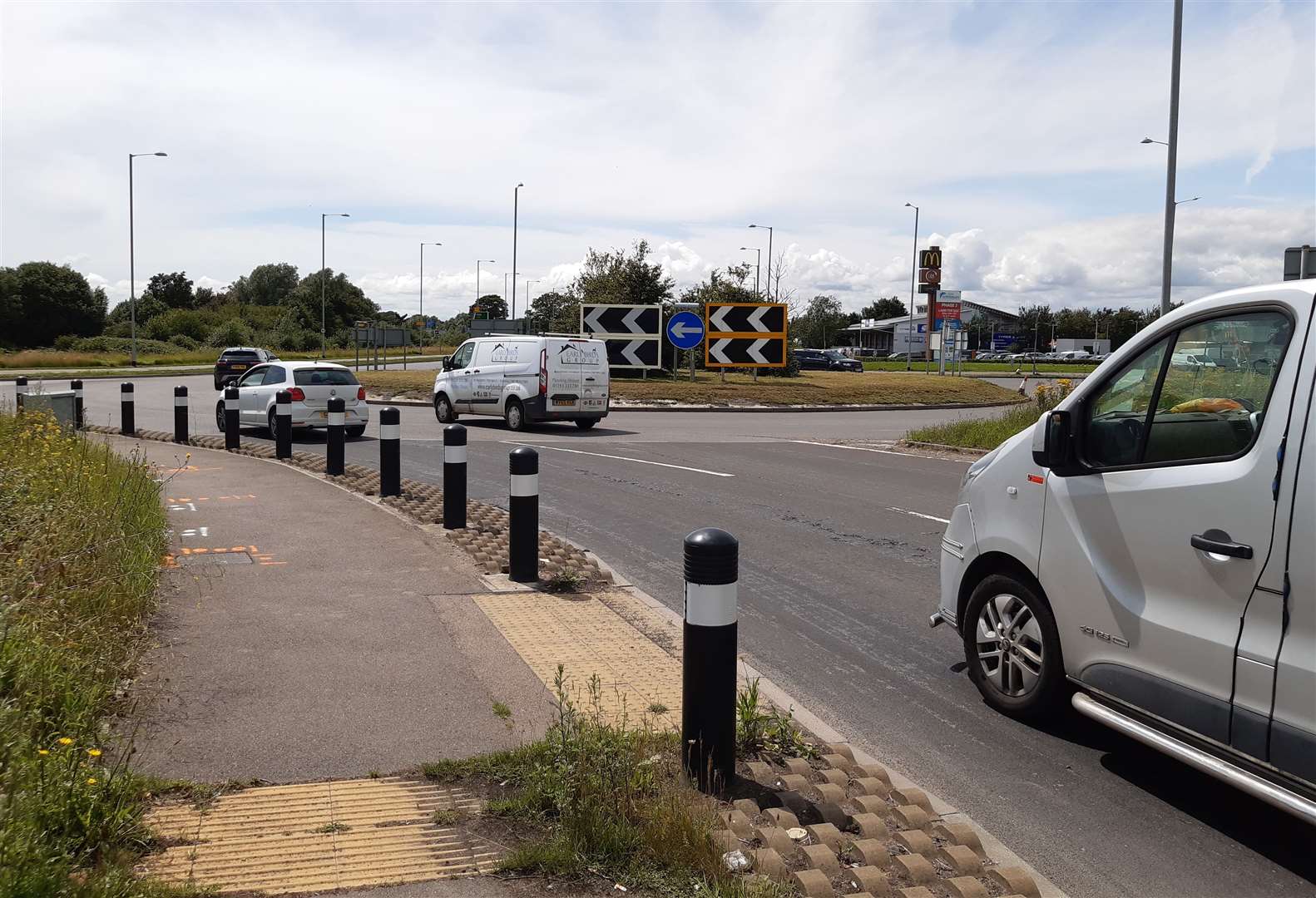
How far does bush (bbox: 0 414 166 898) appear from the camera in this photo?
3281mm

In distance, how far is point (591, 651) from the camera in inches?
245

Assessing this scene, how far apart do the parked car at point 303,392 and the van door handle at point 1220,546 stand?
18015 millimetres

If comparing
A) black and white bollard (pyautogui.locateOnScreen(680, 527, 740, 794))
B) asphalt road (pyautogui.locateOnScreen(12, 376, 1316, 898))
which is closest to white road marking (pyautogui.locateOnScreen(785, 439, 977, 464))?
asphalt road (pyautogui.locateOnScreen(12, 376, 1316, 898))

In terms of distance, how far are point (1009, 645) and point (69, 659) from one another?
4.20 m

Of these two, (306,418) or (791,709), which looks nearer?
(791,709)

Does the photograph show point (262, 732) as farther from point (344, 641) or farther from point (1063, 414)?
point (1063, 414)

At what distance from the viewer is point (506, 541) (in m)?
9.41

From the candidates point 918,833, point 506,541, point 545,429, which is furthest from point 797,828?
point 545,429

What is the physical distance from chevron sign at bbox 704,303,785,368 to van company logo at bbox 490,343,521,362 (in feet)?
25.7

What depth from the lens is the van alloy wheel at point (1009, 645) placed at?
5164mm

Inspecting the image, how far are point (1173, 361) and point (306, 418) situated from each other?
17941 millimetres

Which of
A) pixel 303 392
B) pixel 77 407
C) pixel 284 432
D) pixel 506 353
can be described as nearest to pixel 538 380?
pixel 506 353

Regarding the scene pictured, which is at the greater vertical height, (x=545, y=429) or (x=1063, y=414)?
(x=1063, y=414)

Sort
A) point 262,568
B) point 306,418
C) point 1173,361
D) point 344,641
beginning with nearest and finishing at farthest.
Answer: point 1173,361 < point 344,641 < point 262,568 < point 306,418
